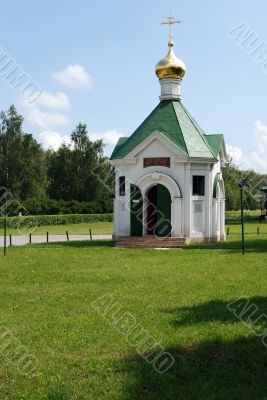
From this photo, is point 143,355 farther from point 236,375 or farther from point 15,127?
point 15,127

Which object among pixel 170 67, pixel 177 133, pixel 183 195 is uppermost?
pixel 170 67

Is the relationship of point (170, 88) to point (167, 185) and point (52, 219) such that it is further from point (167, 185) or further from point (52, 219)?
point (52, 219)

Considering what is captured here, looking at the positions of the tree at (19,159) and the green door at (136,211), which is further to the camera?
the tree at (19,159)

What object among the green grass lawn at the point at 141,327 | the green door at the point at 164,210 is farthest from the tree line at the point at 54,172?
the green grass lawn at the point at 141,327

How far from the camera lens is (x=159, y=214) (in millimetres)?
26391

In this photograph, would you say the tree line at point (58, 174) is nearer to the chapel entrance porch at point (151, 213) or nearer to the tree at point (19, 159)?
the tree at point (19, 159)

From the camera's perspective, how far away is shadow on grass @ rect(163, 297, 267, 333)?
30.3 feet

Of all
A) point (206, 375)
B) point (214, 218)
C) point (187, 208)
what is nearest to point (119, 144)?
point (187, 208)

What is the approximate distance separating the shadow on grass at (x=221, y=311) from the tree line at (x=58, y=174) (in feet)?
136

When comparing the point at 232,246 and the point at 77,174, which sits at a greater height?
the point at 77,174

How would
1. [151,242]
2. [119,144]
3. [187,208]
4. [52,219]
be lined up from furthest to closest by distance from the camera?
[52,219], [119,144], [187,208], [151,242]

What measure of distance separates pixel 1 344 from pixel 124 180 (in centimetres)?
1932

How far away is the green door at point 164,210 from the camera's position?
26016 mm

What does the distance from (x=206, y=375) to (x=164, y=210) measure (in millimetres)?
19478
